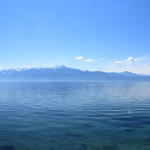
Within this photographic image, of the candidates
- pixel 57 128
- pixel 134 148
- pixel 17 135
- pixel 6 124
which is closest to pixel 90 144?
pixel 134 148

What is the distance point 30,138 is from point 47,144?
2.77 meters

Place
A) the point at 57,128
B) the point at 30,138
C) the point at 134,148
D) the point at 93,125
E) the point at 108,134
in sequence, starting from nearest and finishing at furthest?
1. the point at 134,148
2. the point at 30,138
3. the point at 108,134
4. the point at 57,128
5. the point at 93,125

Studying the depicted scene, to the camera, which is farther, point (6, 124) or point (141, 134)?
point (6, 124)

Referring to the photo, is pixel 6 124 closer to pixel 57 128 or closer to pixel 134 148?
pixel 57 128

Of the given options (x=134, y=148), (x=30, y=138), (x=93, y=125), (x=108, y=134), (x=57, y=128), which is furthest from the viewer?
(x=93, y=125)

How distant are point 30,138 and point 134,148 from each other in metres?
11.5

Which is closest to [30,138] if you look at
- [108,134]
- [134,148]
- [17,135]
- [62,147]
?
[17,135]

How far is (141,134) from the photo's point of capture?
21281 millimetres

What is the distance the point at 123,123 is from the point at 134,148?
953 cm

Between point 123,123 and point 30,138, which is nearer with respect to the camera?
point 30,138

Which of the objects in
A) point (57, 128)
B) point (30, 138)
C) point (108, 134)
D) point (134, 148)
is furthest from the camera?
point (57, 128)

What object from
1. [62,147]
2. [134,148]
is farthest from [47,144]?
[134,148]

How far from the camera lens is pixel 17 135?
67.4 ft

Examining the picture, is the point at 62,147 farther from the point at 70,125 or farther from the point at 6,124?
the point at 6,124
